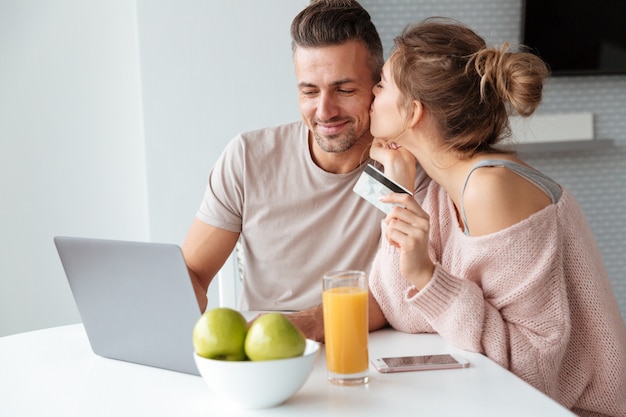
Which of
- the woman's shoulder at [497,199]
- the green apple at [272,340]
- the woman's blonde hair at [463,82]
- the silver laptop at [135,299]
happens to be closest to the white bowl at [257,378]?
the green apple at [272,340]

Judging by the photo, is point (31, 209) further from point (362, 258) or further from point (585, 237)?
point (585, 237)

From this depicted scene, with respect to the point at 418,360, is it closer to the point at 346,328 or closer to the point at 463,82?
the point at 346,328

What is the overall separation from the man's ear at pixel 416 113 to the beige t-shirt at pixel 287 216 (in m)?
0.30

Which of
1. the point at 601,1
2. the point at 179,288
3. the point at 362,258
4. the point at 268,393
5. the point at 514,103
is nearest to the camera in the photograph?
the point at 268,393

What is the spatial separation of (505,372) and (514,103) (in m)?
0.50

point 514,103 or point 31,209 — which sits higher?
point 514,103

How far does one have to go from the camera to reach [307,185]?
1863mm

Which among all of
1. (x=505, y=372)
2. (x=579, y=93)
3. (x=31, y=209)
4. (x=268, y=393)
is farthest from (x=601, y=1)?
(x=268, y=393)

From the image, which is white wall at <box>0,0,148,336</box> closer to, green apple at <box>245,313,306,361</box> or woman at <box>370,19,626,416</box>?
woman at <box>370,19,626,416</box>

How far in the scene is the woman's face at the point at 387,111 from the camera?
1.60 meters

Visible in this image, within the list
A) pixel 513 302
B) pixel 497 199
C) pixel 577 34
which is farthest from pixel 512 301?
pixel 577 34

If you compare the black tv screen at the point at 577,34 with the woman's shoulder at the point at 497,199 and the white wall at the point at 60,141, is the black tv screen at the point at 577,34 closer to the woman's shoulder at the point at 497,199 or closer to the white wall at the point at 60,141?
the white wall at the point at 60,141

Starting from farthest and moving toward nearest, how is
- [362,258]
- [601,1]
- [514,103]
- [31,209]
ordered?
[601,1] < [31,209] < [362,258] < [514,103]

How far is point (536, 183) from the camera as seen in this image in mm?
1418
